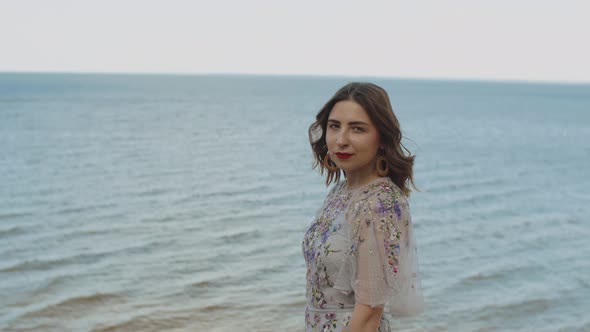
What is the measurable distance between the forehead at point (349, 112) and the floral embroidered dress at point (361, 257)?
0.26 metres

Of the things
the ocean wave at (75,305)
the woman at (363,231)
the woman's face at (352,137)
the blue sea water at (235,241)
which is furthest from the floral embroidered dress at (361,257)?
the ocean wave at (75,305)

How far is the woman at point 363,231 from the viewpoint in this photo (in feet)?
8.22

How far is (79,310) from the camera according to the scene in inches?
329

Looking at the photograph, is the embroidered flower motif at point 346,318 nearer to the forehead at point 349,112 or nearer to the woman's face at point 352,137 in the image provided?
the woman's face at point 352,137

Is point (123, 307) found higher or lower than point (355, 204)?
lower

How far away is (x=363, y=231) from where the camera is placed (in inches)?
98.7

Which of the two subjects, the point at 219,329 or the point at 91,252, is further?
the point at 91,252

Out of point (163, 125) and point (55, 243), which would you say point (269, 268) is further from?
point (163, 125)

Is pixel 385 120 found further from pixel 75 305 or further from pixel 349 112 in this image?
pixel 75 305

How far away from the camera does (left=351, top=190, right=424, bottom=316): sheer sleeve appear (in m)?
2.49

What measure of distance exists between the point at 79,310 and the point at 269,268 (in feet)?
9.63

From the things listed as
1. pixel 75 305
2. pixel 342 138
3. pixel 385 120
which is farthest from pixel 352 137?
pixel 75 305

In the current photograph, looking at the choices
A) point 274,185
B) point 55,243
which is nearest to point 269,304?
point 55,243

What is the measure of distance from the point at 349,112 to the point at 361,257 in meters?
0.57
